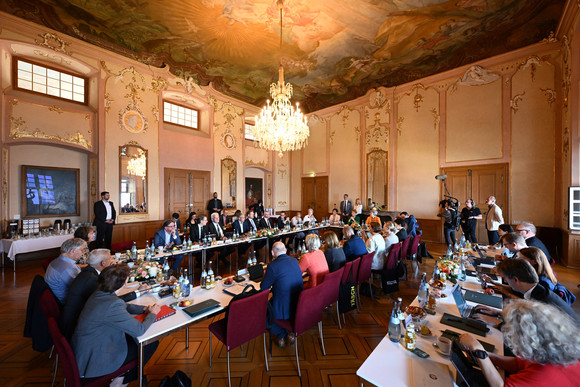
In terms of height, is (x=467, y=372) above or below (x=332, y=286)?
above

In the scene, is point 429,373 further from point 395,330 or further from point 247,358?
point 247,358

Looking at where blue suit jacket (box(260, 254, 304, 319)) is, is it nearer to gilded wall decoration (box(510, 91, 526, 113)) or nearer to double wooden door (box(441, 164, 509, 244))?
double wooden door (box(441, 164, 509, 244))

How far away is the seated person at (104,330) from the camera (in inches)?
66.7

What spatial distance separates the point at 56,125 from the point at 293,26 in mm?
7129

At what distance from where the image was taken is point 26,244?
18.1 feet

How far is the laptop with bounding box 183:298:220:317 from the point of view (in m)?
2.16

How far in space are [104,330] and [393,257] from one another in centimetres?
407

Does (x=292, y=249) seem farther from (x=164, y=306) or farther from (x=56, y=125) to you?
(x=56, y=125)

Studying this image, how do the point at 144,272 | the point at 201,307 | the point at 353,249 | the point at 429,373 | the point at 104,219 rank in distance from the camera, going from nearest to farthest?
the point at 429,373
the point at 201,307
the point at 144,272
the point at 353,249
the point at 104,219

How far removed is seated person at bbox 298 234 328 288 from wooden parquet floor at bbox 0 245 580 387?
2.56 feet

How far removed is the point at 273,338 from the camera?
121 inches

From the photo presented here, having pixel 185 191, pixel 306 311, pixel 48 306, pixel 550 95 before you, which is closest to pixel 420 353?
pixel 306 311

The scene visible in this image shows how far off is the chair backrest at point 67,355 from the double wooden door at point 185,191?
766 cm

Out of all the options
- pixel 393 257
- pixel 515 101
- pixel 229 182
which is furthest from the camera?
pixel 229 182
